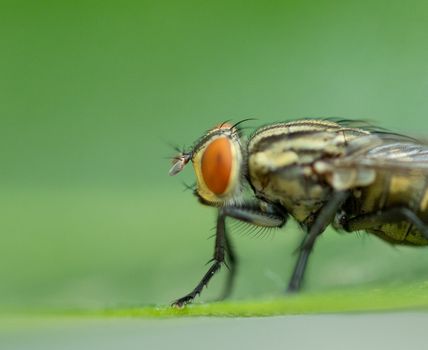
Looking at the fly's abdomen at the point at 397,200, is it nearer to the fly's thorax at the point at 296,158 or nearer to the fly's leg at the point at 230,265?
the fly's thorax at the point at 296,158

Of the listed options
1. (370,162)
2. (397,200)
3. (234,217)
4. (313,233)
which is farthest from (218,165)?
(397,200)

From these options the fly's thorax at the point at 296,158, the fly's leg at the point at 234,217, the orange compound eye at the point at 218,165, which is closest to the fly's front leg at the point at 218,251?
the fly's leg at the point at 234,217

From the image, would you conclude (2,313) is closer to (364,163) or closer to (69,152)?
(69,152)

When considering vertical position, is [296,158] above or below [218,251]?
above

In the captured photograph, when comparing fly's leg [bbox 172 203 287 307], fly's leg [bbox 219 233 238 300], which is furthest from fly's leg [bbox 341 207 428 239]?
fly's leg [bbox 219 233 238 300]

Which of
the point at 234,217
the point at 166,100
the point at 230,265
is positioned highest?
the point at 166,100

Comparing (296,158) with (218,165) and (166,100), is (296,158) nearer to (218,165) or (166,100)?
(218,165)

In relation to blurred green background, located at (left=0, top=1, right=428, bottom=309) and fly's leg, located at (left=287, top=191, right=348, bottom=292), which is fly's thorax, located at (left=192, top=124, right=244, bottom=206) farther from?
fly's leg, located at (left=287, top=191, right=348, bottom=292)
